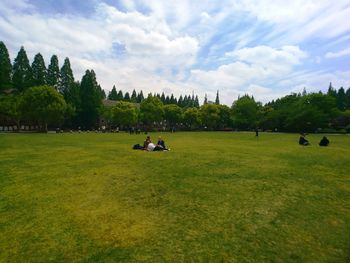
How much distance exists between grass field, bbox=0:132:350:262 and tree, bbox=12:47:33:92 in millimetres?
73599

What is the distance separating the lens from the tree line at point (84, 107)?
211 ft

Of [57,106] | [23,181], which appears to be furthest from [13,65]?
[23,181]

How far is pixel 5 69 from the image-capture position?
2908 inches

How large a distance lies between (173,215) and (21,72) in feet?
277

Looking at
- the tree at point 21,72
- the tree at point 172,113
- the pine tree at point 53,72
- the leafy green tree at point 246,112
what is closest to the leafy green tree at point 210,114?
the leafy green tree at point 246,112

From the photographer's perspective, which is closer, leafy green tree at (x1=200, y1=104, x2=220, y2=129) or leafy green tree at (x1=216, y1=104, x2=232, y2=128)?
leafy green tree at (x1=200, y1=104, x2=220, y2=129)

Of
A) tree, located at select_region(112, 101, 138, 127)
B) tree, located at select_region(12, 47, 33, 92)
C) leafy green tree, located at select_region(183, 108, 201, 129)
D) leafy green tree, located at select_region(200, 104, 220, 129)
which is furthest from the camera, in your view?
leafy green tree, located at select_region(183, 108, 201, 129)

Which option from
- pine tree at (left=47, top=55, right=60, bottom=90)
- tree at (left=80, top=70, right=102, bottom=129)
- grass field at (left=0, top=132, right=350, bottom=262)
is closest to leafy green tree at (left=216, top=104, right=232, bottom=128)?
tree at (left=80, top=70, right=102, bottom=129)

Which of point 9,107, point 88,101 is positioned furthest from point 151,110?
point 9,107

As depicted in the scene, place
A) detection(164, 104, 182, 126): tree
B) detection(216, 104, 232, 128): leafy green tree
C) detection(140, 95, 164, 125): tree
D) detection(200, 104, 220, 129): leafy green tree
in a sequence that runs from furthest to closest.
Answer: detection(216, 104, 232, 128): leafy green tree → detection(164, 104, 182, 126): tree → detection(200, 104, 220, 129): leafy green tree → detection(140, 95, 164, 125): tree

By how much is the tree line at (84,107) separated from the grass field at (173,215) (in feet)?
181

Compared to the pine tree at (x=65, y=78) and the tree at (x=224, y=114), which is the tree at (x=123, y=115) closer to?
the pine tree at (x=65, y=78)

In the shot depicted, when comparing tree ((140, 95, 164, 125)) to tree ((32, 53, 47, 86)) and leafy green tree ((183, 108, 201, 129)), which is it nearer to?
leafy green tree ((183, 108, 201, 129))

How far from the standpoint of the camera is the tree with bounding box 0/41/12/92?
240ft
